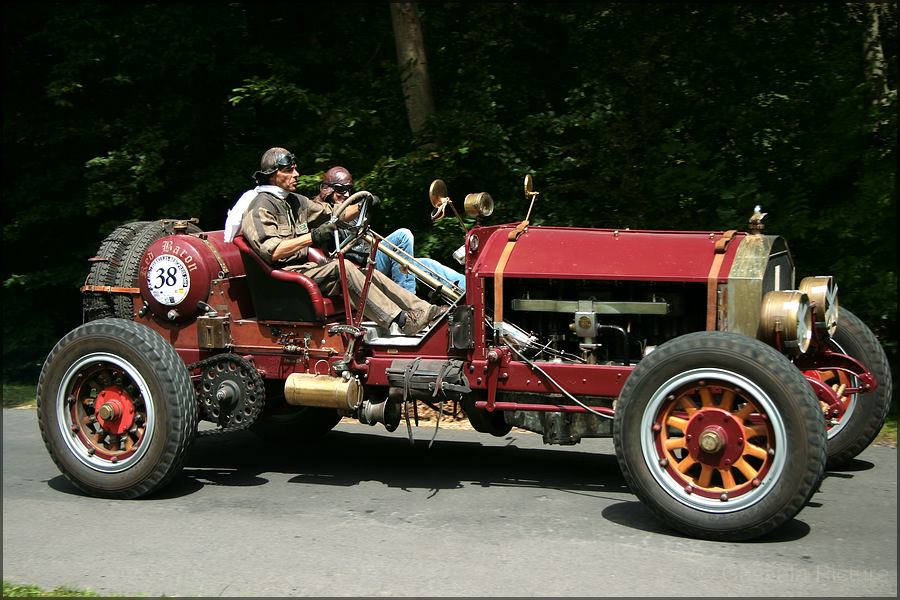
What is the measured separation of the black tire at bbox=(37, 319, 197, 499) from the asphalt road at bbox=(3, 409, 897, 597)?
19cm

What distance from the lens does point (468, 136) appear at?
33.5 feet

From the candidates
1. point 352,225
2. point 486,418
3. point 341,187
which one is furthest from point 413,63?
point 486,418

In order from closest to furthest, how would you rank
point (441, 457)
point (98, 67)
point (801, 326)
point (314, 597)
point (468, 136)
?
point (314, 597) < point (801, 326) < point (441, 457) < point (468, 136) < point (98, 67)

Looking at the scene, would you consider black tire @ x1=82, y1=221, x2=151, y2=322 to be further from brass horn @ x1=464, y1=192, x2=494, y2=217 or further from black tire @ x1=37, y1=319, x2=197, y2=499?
brass horn @ x1=464, y1=192, x2=494, y2=217

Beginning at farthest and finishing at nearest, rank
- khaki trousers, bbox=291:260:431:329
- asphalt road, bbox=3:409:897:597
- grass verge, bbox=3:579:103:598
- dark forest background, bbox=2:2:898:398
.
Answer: dark forest background, bbox=2:2:898:398 < khaki trousers, bbox=291:260:431:329 < asphalt road, bbox=3:409:897:597 < grass verge, bbox=3:579:103:598

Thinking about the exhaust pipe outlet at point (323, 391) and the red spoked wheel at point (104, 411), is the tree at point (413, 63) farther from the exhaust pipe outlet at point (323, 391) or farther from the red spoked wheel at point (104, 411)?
the red spoked wheel at point (104, 411)

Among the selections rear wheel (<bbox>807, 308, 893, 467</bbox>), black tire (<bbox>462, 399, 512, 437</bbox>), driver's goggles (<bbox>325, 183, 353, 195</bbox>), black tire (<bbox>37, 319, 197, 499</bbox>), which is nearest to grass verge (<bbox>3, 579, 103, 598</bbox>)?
black tire (<bbox>37, 319, 197, 499</bbox>)

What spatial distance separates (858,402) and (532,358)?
207 centimetres

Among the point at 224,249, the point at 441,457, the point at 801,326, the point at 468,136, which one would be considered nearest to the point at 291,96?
the point at 468,136

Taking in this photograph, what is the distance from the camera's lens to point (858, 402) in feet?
20.7

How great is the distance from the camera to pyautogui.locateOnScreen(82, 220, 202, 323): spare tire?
6523 millimetres

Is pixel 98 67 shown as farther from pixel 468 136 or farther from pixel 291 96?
pixel 468 136

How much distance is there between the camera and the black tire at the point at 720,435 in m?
4.80

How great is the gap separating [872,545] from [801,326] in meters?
1.13
